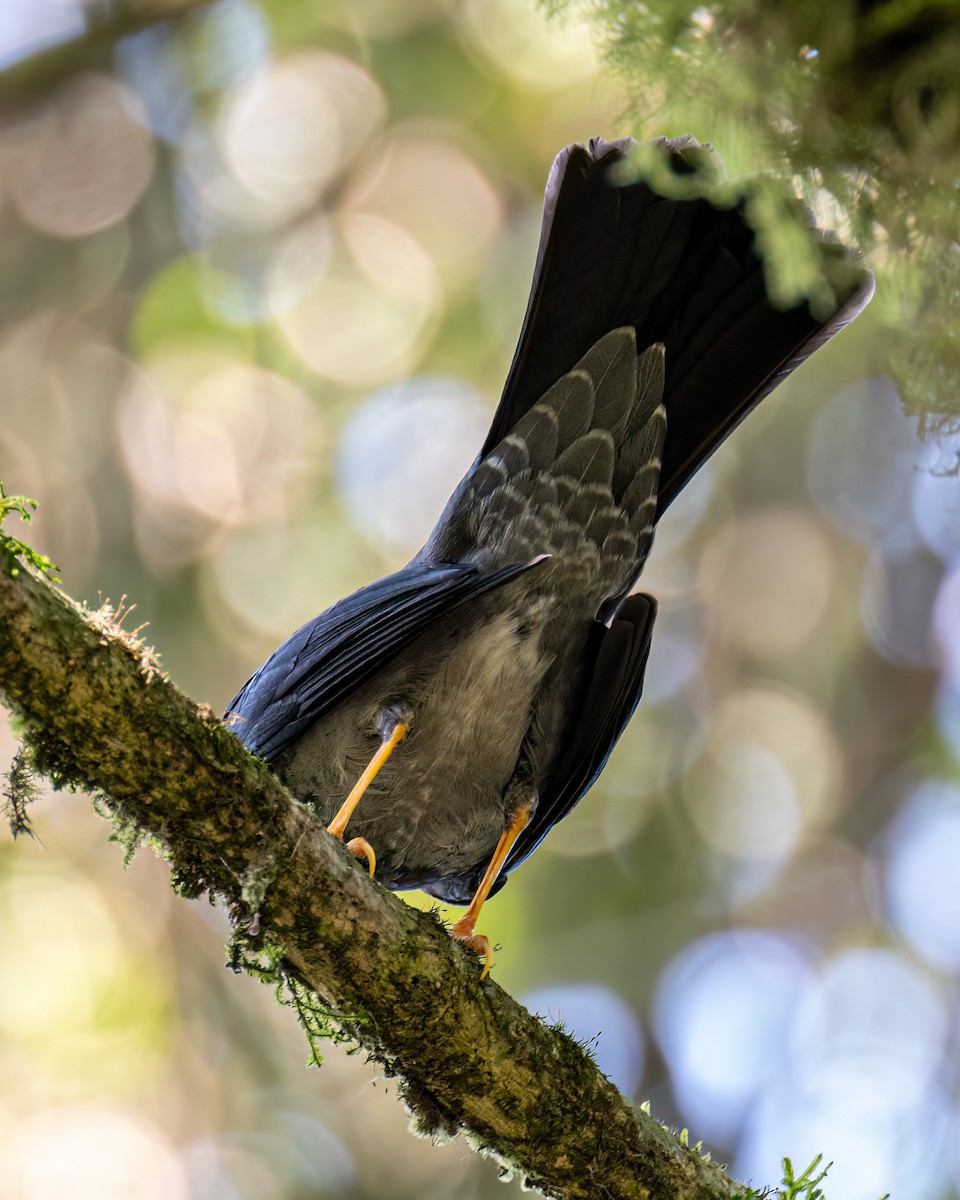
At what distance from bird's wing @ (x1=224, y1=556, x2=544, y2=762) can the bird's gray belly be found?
106 mm

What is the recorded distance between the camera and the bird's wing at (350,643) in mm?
3605

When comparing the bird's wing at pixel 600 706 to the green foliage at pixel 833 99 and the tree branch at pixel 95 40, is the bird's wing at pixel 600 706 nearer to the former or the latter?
the green foliage at pixel 833 99

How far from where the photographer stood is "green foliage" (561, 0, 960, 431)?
5.99 feet

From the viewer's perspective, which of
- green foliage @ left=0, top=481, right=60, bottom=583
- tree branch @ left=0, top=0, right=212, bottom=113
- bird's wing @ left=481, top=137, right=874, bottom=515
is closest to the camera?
green foliage @ left=0, top=481, right=60, bottom=583

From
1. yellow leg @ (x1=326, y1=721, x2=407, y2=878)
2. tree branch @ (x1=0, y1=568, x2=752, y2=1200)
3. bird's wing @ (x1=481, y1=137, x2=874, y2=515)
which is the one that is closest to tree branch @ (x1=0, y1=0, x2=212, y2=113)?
bird's wing @ (x1=481, y1=137, x2=874, y2=515)

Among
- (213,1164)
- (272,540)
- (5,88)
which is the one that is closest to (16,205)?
(5,88)

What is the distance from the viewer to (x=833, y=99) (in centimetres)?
192

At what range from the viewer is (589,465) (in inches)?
153

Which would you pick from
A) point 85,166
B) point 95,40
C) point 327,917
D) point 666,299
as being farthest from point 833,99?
point 85,166

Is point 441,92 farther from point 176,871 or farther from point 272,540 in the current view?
point 176,871

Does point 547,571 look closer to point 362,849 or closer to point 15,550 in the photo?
point 362,849

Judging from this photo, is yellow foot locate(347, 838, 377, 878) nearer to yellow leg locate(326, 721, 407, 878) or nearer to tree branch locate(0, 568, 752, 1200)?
yellow leg locate(326, 721, 407, 878)

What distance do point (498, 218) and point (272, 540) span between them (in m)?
2.93

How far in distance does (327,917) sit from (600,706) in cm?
163
